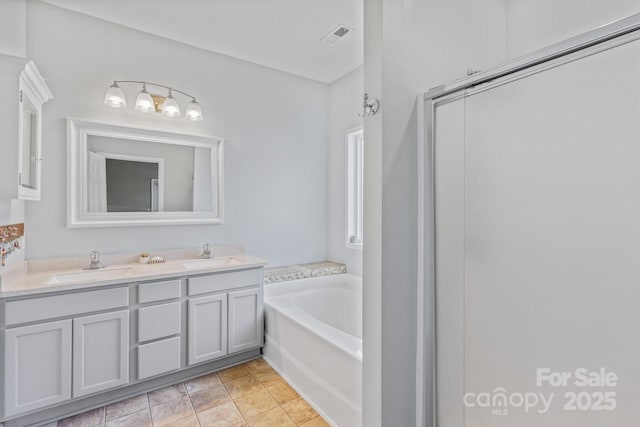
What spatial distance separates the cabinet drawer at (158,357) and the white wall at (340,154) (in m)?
1.78

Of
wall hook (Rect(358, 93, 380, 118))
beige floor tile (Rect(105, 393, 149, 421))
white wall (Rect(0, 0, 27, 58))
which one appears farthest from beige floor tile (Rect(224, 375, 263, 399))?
white wall (Rect(0, 0, 27, 58))

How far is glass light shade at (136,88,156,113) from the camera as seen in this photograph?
2467mm

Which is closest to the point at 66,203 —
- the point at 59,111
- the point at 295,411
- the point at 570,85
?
the point at 59,111

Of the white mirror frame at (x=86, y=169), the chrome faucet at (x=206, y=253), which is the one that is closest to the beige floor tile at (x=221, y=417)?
the chrome faucet at (x=206, y=253)

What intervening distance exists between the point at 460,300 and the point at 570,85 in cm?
84

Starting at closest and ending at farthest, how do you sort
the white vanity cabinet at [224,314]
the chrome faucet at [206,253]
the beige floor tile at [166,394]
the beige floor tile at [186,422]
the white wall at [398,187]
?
the white wall at [398,187] → the beige floor tile at [186,422] → the beige floor tile at [166,394] → the white vanity cabinet at [224,314] → the chrome faucet at [206,253]

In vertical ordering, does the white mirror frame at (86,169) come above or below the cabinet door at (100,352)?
above

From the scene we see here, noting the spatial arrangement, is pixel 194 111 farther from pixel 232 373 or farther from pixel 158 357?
pixel 232 373

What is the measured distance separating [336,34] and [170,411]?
2.98 meters

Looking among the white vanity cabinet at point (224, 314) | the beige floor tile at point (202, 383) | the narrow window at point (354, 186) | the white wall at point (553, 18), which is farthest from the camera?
the narrow window at point (354, 186)

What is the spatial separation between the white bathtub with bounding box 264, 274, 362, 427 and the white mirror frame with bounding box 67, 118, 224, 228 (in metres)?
0.96

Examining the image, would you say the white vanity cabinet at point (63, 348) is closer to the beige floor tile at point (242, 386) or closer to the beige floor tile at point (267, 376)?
the beige floor tile at point (242, 386)

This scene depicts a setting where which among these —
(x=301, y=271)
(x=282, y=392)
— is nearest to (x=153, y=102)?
(x=301, y=271)

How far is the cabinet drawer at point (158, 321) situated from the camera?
2.07 metres
